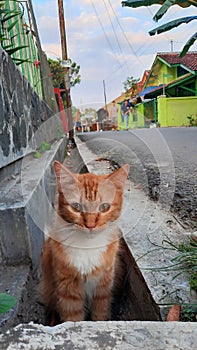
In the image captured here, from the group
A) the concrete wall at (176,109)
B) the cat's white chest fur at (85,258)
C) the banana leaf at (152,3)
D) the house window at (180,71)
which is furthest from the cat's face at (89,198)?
the house window at (180,71)

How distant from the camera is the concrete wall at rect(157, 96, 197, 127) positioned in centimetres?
1792

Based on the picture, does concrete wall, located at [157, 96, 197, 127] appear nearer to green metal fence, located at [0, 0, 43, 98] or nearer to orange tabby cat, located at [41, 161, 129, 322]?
green metal fence, located at [0, 0, 43, 98]

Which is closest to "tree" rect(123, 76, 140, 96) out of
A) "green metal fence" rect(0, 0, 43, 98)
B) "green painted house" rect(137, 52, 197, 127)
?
"green painted house" rect(137, 52, 197, 127)

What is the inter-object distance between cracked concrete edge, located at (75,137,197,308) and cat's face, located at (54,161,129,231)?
8.5 inches

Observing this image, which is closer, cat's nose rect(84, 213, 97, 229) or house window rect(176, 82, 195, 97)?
cat's nose rect(84, 213, 97, 229)

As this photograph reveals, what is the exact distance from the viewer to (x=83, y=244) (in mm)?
1261

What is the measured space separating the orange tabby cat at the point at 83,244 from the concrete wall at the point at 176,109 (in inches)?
687

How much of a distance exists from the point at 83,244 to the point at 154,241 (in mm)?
374

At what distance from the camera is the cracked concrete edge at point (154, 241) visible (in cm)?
103

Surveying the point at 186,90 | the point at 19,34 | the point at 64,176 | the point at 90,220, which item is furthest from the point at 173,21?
the point at 186,90

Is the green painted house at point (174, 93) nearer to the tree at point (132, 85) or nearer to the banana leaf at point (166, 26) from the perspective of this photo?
the tree at point (132, 85)

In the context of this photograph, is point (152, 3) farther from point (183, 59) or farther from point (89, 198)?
point (183, 59)

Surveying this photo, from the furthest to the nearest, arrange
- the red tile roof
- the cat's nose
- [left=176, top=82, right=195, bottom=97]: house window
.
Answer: [left=176, top=82, right=195, bottom=97]: house window < the red tile roof < the cat's nose

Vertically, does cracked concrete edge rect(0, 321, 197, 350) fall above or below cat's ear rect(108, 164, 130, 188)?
below
